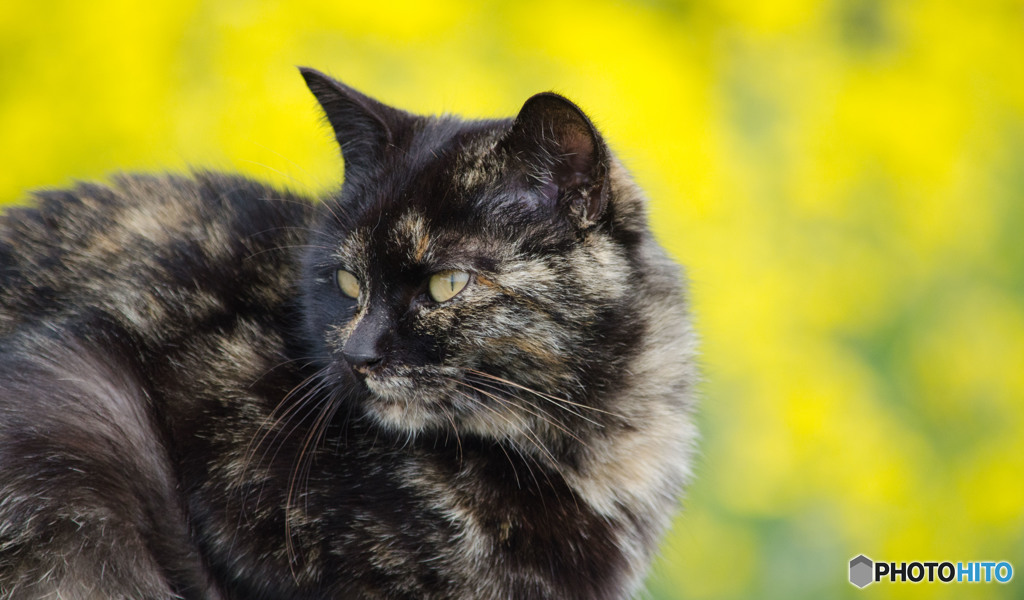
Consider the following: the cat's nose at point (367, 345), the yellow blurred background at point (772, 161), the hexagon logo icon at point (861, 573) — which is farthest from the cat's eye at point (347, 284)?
the hexagon logo icon at point (861, 573)

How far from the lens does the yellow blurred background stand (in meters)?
2.24

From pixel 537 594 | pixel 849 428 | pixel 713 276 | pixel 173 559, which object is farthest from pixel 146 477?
pixel 849 428

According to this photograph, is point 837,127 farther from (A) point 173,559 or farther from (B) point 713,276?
(A) point 173,559

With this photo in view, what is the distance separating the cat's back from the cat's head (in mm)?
182

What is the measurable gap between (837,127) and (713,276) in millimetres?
527

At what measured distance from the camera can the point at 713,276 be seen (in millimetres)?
2357

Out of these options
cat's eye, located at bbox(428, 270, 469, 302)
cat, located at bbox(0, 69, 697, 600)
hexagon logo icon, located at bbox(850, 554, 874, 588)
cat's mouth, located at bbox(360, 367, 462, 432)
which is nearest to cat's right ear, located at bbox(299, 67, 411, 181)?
cat, located at bbox(0, 69, 697, 600)

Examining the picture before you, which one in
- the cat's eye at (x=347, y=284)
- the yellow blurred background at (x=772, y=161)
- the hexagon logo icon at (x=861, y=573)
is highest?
the yellow blurred background at (x=772, y=161)

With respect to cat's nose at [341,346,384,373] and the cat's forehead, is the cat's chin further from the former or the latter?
the cat's forehead

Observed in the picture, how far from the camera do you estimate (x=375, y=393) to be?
4.27 feet

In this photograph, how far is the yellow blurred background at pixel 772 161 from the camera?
2.24 metres

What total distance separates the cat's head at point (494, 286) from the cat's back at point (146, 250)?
0.60 ft

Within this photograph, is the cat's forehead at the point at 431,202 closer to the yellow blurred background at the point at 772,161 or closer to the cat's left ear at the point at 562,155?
the cat's left ear at the point at 562,155

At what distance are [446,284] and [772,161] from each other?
1.42 meters
